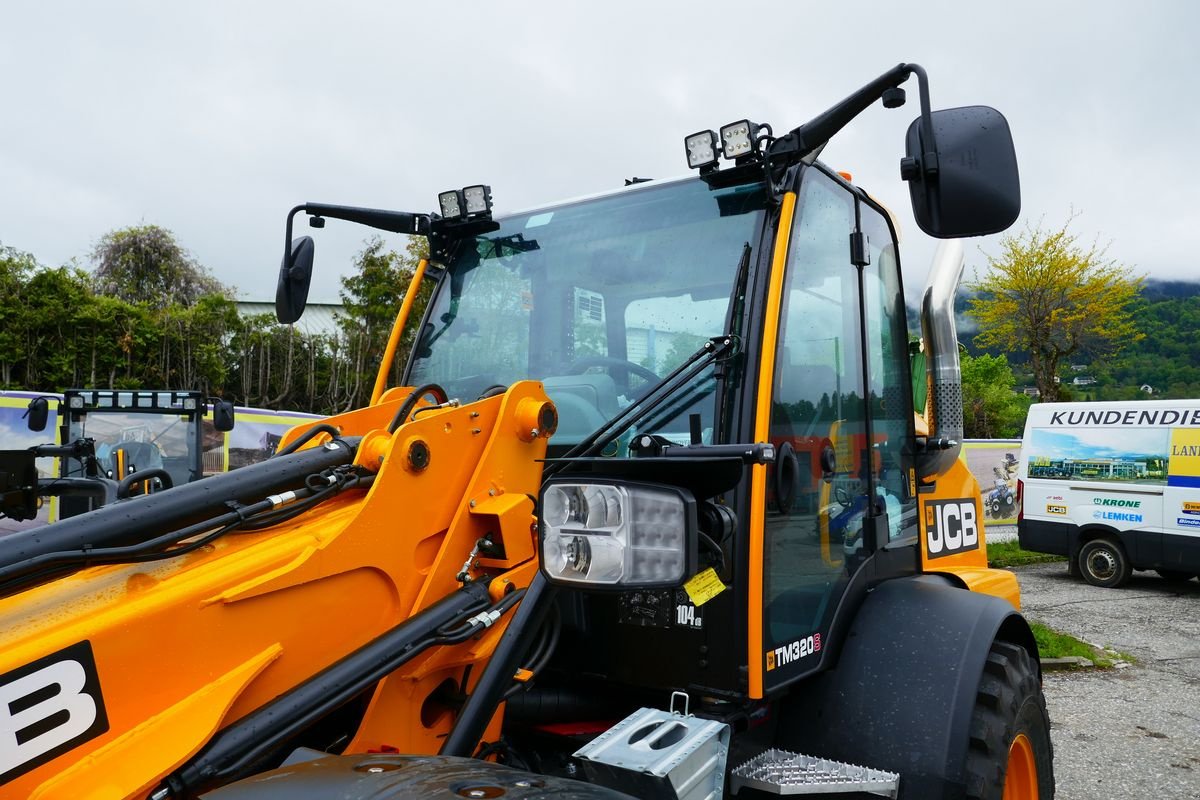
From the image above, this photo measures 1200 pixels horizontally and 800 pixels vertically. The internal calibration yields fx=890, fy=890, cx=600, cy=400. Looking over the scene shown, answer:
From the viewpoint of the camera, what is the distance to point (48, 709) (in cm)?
152

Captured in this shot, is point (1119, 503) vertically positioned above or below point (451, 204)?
below

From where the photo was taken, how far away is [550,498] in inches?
73.5

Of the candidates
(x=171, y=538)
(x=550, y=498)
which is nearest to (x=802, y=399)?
(x=550, y=498)

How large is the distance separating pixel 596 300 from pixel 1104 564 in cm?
1189

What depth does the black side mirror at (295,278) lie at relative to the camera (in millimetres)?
3346

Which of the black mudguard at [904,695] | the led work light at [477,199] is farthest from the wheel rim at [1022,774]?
the led work light at [477,199]

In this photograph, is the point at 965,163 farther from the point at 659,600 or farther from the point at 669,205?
the point at 659,600

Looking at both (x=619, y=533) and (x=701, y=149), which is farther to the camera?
(x=701, y=149)

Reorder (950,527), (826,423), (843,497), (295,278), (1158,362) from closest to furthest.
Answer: (826,423), (843,497), (295,278), (950,527), (1158,362)

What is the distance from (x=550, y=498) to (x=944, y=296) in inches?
93.8

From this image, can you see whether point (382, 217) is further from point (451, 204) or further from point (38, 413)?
point (38, 413)

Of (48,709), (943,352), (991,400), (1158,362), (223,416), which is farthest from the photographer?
(1158,362)

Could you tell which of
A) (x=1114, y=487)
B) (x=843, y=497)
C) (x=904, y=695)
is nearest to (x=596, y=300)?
(x=843, y=497)

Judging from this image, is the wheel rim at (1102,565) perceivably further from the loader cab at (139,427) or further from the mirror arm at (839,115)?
the mirror arm at (839,115)
